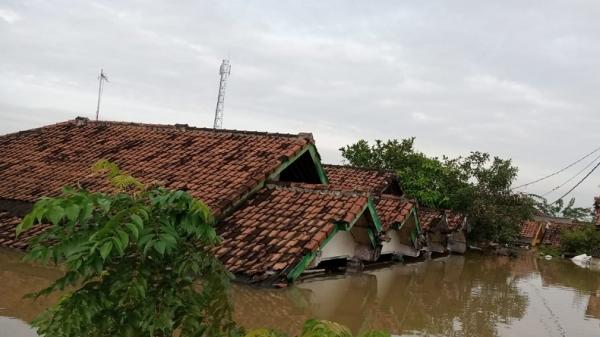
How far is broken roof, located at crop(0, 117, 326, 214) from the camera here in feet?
35.3

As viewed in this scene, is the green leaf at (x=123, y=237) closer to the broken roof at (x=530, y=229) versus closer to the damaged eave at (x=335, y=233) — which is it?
the damaged eave at (x=335, y=233)

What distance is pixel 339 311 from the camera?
806 centimetres

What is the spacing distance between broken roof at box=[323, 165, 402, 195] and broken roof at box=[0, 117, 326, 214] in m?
5.32

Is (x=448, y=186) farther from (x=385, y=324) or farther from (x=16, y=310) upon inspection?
(x=16, y=310)

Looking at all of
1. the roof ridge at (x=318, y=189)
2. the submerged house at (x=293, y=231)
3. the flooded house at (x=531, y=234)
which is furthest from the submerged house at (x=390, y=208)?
the flooded house at (x=531, y=234)

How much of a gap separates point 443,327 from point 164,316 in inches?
244

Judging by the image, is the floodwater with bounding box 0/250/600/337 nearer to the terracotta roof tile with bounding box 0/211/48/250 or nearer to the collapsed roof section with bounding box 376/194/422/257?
the terracotta roof tile with bounding box 0/211/48/250

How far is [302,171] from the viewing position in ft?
42.1

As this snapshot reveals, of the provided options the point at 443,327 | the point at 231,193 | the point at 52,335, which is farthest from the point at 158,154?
the point at 52,335

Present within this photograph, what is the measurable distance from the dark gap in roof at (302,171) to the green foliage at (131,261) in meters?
9.28

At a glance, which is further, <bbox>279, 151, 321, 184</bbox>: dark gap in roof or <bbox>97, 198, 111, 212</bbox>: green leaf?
<bbox>279, 151, 321, 184</bbox>: dark gap in roof

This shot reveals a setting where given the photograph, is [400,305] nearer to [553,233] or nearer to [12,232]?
[12,232]

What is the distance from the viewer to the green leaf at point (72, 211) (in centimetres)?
243

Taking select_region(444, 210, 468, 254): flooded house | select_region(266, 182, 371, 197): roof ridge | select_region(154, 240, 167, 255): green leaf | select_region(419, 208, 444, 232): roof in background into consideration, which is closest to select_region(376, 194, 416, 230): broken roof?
select_region(266, 182, 371, 197): roof ridge
